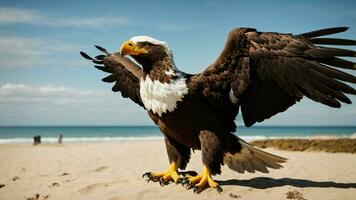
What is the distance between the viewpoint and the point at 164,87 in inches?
201

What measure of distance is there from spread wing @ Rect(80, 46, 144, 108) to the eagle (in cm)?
115

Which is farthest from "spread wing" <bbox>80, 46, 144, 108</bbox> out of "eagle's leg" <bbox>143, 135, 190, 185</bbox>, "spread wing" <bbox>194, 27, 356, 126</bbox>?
"spread wing" <bbox>194, 27, 356, 126</bbox>

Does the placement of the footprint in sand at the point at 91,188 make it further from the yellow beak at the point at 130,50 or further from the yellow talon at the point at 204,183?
the yellow beak at the point at 130,50

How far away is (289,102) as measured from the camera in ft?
16.8

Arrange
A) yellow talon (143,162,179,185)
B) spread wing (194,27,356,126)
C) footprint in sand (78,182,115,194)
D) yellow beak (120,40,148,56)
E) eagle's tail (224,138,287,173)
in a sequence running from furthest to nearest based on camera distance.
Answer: footprint in sand (78,182,115,194), yellow talon (143,162,179,185), eagle's tail (224,138,287,173), yellow beak (120,40,148,56), spread wing (194,27,356,126)

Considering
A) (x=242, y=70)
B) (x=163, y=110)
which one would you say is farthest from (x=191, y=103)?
(x=242, y=70)

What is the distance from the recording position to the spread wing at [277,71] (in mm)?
4672

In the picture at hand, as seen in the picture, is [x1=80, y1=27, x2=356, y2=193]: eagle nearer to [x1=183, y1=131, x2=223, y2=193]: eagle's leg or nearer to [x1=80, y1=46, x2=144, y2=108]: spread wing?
[x1=183, y1=131, x2=223, y2=193]: eagle's leg

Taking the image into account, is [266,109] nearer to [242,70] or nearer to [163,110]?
[242,70]

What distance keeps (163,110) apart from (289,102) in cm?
160

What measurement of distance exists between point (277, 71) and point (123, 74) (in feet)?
9.36

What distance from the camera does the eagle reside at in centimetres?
474

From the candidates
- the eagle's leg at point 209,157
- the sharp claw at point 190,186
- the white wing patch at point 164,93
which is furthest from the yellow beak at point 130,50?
the sharp claw at point 190,186

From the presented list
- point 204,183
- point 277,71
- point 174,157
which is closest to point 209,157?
point 204,183
